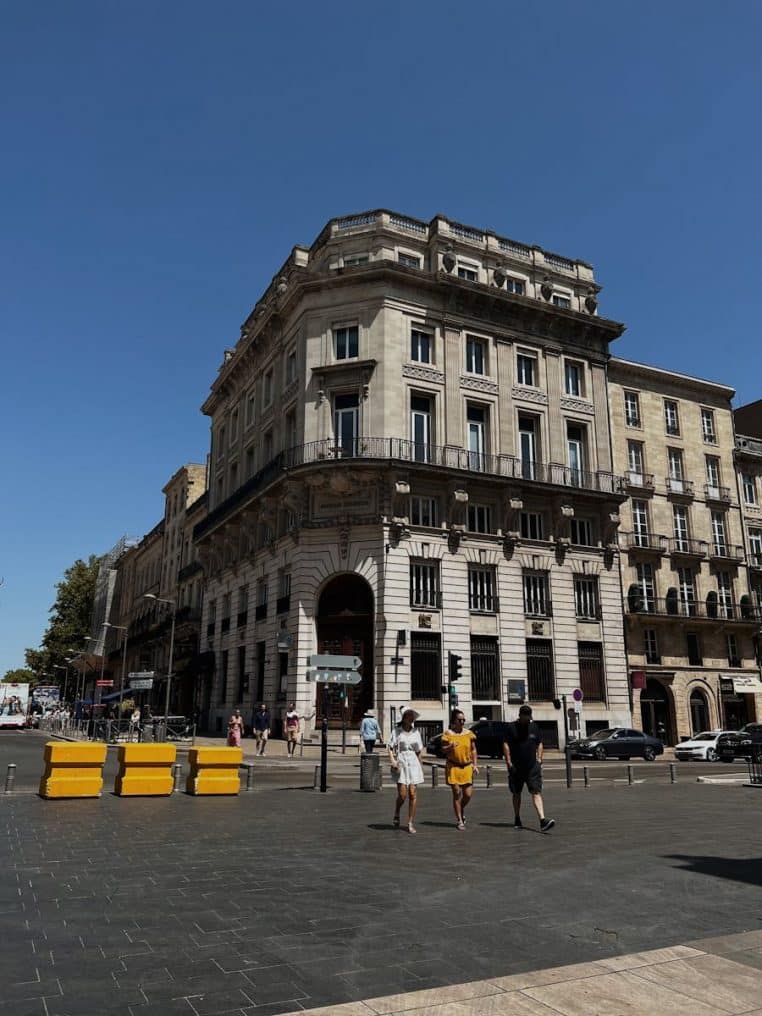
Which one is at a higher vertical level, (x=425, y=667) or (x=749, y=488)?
(x=749, y=488)

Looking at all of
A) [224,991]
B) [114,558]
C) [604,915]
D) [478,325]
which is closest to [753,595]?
[478,325]

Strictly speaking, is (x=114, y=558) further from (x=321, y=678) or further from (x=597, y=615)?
(x=321, y=678)

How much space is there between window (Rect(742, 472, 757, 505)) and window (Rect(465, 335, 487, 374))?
19.9 meters

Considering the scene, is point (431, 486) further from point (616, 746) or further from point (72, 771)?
point (72, 771)

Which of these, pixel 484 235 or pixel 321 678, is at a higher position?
pixel 484 235

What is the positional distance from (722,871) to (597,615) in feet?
97.8

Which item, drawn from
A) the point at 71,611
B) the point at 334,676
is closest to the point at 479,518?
the point at 334,676

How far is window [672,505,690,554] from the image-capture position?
41719mm

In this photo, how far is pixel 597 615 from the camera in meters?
37.3

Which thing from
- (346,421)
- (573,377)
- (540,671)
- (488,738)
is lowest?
(488,738)

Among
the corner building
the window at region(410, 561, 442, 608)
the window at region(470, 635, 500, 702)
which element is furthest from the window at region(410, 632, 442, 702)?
the window at region(470, 635, 500, 702)

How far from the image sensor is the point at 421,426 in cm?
3550

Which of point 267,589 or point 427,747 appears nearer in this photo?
point 427,747

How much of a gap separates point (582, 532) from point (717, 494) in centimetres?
1155
